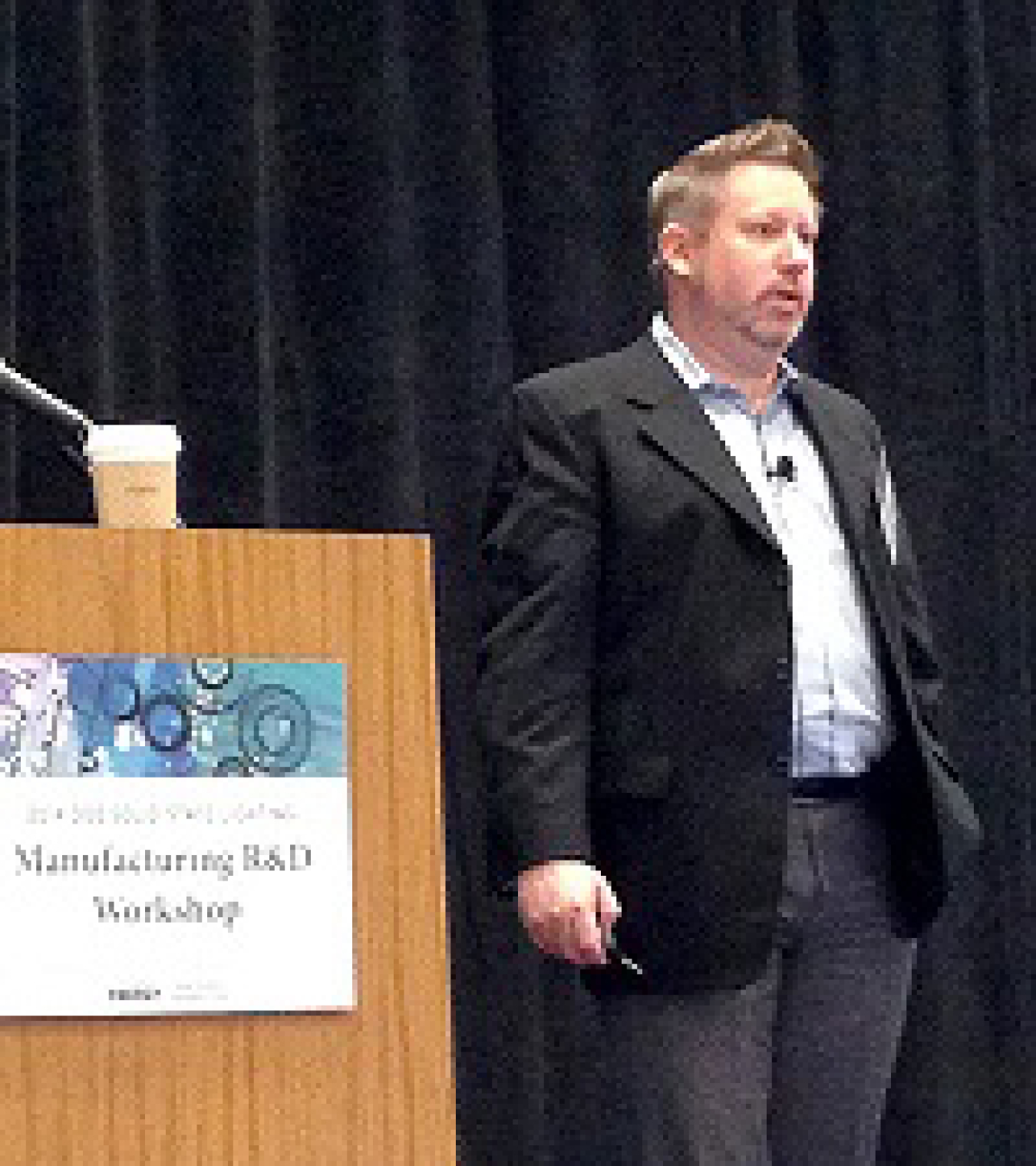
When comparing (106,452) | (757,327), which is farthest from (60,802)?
(757,327)

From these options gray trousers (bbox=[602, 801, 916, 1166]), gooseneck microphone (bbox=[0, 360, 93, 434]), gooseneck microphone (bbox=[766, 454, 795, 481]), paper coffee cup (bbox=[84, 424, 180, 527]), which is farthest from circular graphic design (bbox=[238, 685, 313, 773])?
gooseneck microphone (bbox=[766, 454, 795, 481])

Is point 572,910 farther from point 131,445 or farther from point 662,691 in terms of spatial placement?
point 131,445

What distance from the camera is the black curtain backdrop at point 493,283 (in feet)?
10.5

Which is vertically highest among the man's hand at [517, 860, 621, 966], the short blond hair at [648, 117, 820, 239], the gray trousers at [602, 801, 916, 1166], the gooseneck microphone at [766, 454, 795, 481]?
the short blond hair at [648, 117, 820, 239]

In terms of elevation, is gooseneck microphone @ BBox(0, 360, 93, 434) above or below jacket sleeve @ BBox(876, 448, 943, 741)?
above

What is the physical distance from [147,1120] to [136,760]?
213 millimetres

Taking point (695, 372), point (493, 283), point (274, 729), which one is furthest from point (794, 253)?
point (493, 283)

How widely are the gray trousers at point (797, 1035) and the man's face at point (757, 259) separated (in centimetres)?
43

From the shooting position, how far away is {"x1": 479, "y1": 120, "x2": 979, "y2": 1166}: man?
86.4 inches

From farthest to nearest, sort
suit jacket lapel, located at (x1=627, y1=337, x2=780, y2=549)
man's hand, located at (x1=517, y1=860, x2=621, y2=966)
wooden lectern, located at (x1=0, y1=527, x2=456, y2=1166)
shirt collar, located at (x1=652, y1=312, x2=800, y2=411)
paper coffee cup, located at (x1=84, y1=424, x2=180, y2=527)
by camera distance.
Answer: shirt collar, located at (x1=652, y1=312, x2=800, y2=411), suit jacket lapel, located at (x1=627, y1=337, x2=780, y2=549), man's hand, located at (x1=517, y1=860, x2=621, y2=966), paper coffee cup, located at (x1=84, y1=424, x2=180, y2=527), wooden lectern, located at (x1=0, y1=527, x2=456, y2=1166)

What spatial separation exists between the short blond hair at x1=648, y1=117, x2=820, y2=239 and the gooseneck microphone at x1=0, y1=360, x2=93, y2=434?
741mm

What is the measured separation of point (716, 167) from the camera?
8.06 feet

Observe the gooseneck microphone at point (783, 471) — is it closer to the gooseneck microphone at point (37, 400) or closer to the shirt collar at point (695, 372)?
the shirt collar at point (695, 372)

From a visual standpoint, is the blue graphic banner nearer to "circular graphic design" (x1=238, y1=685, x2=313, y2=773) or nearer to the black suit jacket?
"circular graphic design" (x1=238, y1=685, x2=313, y2=773)
